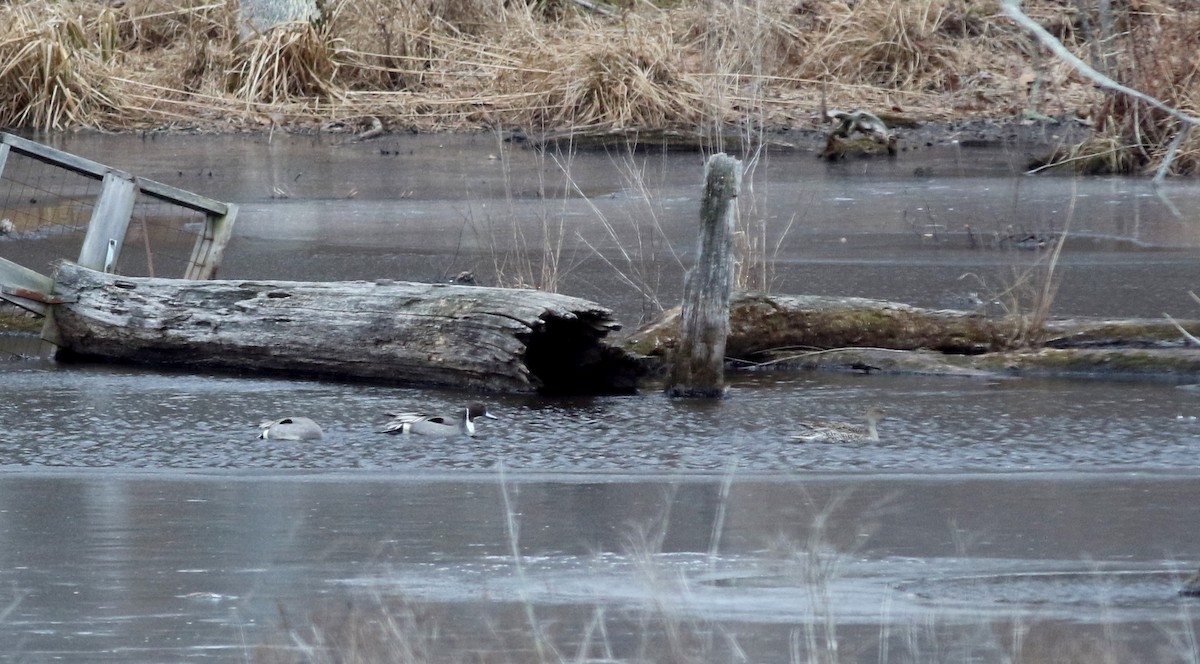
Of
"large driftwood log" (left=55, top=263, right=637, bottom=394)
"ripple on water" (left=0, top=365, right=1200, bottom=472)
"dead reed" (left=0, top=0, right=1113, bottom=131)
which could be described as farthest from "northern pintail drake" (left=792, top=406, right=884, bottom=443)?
"dead reed" (left=0, top=0, right=1113, bottom=131)

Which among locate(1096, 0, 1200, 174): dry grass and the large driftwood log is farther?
locate(1096, 0, 1200, 174): dry grass

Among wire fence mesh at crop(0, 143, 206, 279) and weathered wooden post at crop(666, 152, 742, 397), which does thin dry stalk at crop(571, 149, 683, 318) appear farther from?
wire fence mesh at crop(0, 143, 206, 279)

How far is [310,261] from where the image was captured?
10391 millimetres

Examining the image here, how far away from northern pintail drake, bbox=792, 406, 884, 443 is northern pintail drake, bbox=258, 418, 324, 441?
5.98 ft

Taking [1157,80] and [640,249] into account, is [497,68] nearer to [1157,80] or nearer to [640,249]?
[1157,80]

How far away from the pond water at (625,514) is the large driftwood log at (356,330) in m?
0.12

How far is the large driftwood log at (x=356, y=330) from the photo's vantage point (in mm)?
7000

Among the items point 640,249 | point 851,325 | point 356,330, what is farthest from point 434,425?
point 640,249

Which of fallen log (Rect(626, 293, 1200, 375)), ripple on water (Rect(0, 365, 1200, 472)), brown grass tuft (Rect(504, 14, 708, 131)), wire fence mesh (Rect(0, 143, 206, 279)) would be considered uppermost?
brown grass tuft (Rect(504, 14, 708, 131))

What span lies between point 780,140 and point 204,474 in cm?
1167

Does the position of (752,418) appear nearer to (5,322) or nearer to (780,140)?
(5,322)

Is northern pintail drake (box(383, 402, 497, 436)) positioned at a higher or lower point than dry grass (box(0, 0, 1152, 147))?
lower

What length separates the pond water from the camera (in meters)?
3.83

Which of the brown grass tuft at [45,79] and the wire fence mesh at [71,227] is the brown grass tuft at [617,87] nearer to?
the wire fence mesh at [71,227]
